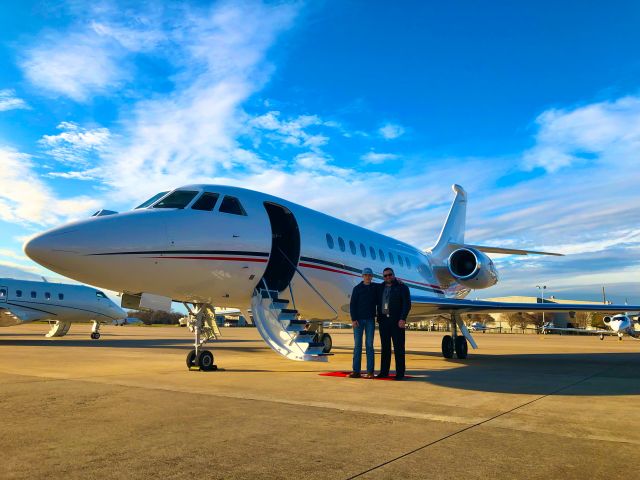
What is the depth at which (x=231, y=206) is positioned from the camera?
32.5 feet

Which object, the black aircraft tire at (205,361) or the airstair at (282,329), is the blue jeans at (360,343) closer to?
the airstair at (282,329)

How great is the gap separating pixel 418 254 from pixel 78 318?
20.0 m

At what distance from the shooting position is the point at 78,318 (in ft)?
92.7

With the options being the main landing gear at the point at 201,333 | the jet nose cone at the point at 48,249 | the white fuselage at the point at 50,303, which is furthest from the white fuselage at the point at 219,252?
the white fuselage at the point at 50,303

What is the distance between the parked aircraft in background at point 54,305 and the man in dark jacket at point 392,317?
21.8 metres

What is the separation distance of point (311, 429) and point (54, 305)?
87.1ft

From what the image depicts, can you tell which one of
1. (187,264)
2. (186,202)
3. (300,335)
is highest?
(186,202)

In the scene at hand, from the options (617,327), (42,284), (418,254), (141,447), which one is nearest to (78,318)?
(42,284)

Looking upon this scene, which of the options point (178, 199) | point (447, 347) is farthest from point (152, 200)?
point (447, 347)

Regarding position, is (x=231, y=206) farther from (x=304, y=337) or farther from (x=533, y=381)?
(x=533, y=381)

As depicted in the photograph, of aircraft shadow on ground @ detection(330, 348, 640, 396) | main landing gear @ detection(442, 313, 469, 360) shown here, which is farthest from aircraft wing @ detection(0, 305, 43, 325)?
aircraft shadow on ground @ detection(330, 348, 640, 396)

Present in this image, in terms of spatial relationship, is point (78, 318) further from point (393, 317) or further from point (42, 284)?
point (393, 317)

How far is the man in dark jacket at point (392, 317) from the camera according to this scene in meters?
8.90

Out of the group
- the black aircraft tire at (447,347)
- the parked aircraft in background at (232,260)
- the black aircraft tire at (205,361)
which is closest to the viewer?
the parked aircraft in background at (232,260)
